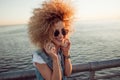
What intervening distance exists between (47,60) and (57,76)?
200 mm

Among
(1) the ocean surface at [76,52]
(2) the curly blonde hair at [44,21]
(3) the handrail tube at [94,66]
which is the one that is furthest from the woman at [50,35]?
(3) the handrail tube at [94,66]

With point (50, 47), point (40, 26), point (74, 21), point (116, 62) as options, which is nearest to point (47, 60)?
point (50, 47)

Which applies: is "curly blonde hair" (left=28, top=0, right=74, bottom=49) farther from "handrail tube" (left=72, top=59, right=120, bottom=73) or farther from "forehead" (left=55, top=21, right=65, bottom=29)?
"handrail tube" (left=72, top=59, right=120, bottom=73)

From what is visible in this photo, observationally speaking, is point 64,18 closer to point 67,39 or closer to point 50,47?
point 67,39

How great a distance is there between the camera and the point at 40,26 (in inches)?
95.4

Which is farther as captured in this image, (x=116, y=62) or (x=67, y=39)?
(x=116, y=62)

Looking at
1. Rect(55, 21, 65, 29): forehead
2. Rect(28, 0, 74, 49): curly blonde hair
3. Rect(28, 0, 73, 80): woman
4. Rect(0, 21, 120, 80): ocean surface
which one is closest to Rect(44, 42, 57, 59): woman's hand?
Rect(28, 0, 73, 80): woman

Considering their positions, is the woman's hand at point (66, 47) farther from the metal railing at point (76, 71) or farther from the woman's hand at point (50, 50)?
the metal railing at point (76, 71)

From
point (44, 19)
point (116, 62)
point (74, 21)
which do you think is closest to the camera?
point (44, 19)

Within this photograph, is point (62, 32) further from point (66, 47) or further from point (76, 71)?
point (76, 71)

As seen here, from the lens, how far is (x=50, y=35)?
2426 mm

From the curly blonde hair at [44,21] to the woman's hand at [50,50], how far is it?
12 centimetres

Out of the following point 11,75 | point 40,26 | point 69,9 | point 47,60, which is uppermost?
point 69,9

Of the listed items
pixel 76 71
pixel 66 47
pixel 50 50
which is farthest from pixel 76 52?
pixel 50 50
